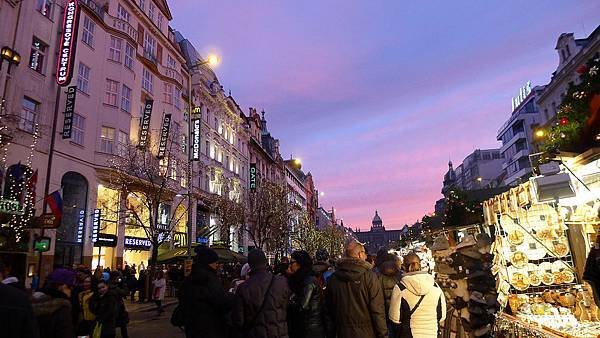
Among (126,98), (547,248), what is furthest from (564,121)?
(126,98)

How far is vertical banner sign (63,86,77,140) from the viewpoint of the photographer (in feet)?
72.3

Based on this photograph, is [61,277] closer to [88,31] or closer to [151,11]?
[88,31]

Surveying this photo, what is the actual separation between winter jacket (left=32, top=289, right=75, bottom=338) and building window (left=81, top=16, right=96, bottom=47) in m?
25.6

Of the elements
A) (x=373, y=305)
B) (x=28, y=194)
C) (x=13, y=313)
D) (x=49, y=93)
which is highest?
(x=49, y=93)

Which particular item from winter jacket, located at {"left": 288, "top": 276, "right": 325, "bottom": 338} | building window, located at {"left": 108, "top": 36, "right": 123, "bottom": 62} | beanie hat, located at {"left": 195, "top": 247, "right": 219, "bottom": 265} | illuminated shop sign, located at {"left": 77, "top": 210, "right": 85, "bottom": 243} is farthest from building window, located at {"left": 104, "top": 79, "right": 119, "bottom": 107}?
winter jacket, located at {"left": 288, "top": 276, "right": 325, "bottom": 338}

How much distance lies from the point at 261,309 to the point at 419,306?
219 cm

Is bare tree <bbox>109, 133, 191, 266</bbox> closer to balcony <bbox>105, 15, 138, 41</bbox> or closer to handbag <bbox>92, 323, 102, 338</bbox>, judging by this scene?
balcony <bbox>105, 15, 138, 41</bbox>

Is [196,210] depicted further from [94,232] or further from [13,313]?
[13,313]

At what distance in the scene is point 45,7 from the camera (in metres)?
22.4

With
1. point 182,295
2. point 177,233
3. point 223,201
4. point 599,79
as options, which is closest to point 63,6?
point 177,233

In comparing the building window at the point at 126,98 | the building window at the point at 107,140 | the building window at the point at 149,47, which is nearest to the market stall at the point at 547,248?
the building window at the point at 107,140

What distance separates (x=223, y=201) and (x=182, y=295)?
34030 mm

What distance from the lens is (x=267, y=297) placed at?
482 cm

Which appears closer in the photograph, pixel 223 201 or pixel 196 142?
pixel 196 142
